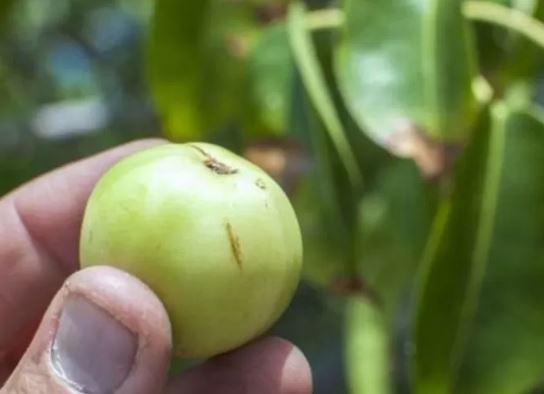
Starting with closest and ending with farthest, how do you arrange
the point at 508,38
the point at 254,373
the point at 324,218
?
the point at 254,373 → the point at 324,218 → the point at 508,38

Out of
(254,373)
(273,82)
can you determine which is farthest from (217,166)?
(273,82)

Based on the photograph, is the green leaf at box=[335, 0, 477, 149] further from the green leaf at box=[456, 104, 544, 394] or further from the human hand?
the human hand

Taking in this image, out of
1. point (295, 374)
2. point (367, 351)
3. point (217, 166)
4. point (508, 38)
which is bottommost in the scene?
point (367, 351)

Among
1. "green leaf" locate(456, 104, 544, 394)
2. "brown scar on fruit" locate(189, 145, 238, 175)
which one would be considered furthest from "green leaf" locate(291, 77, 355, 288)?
"brown scar on fruit" locate(189, 145, 238, 175)

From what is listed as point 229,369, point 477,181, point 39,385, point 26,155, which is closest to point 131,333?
point 39,385

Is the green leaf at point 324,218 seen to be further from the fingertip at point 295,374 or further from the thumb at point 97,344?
the thumb at point 97,344

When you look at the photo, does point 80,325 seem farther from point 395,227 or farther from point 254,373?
point 395,227

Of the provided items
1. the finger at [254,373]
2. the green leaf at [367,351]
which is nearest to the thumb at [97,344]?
the finger at [254,373]

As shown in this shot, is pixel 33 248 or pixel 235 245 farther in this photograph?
pixel 33 248
